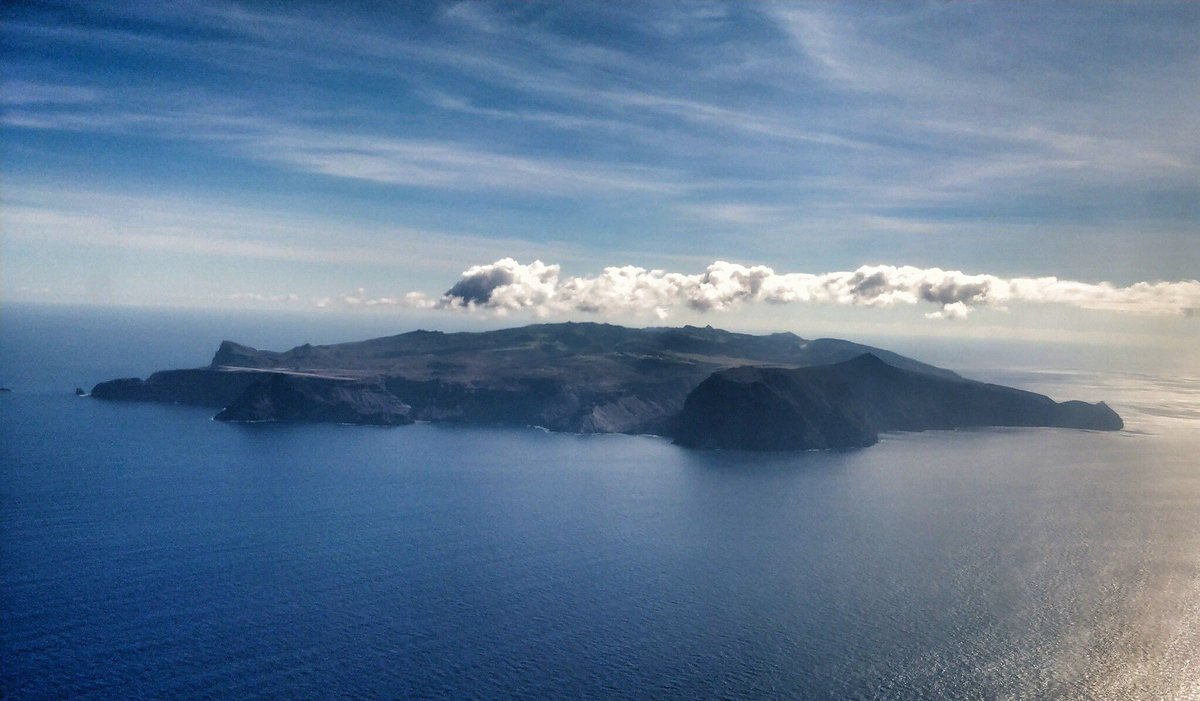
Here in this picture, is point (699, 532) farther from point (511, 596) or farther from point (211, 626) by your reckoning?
point (211, 626)

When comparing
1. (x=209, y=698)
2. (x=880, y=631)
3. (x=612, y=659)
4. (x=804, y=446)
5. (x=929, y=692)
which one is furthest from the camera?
(x=804, y=446)

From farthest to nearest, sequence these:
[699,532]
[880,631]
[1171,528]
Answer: [1171,528] → [699,532] → [880,631]

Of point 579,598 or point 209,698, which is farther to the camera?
point 579,598

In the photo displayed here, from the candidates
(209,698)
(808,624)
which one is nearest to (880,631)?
(808,624)

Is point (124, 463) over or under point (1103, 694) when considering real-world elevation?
over

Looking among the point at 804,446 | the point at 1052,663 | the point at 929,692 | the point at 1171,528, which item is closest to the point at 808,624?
the point at 929,692

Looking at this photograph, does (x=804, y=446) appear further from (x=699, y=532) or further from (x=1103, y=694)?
(x=1103, y=694)
